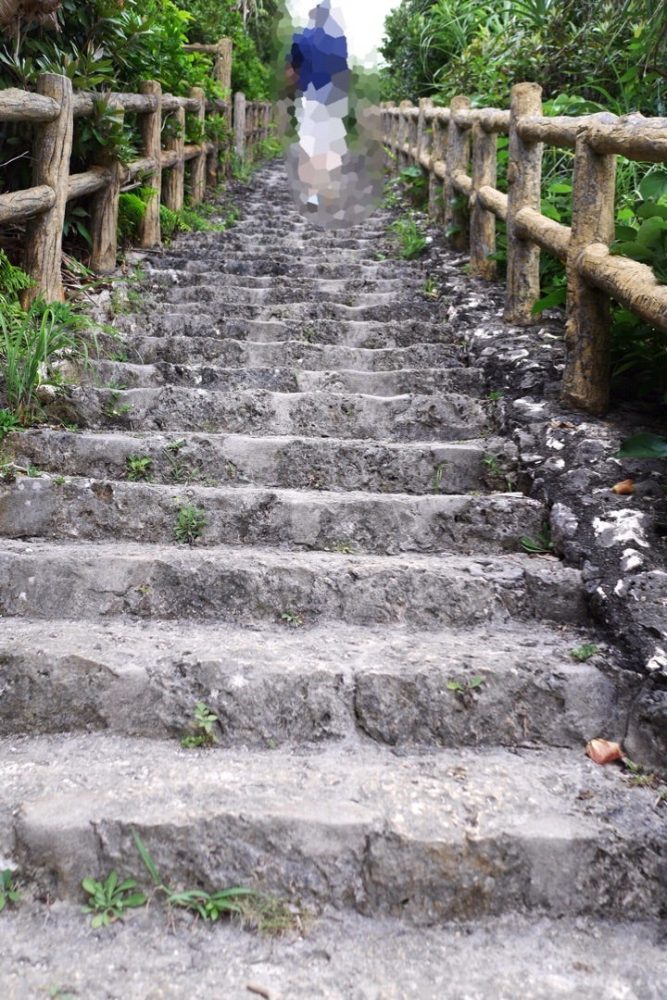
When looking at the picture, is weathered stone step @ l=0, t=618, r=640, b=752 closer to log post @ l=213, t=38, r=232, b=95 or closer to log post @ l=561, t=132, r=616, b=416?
log post @ l=561, t=132, r=616, b=416

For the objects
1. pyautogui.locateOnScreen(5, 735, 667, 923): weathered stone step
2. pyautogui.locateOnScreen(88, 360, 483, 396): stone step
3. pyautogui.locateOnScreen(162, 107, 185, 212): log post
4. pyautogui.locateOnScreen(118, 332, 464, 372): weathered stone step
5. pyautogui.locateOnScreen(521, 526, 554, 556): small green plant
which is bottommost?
pyautogui.locateOnScreen(5, 735, 667, 923): weathered stone step

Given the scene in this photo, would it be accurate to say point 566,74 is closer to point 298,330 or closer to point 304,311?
point 304,311

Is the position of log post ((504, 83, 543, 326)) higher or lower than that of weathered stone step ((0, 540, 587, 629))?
higher

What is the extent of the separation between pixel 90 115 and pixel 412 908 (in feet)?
11.3

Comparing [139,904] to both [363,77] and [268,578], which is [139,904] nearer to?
[268,578]

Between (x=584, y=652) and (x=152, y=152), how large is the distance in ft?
13.3

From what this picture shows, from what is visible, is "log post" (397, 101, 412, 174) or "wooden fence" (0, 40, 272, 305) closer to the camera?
"wooden fence" (0, 40, 272, 305)

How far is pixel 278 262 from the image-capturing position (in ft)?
15.1

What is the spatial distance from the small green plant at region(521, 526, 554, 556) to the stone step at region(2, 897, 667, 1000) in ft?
3.10

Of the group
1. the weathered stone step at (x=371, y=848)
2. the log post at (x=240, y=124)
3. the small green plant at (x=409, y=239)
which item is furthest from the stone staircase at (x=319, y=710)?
the log post at (x=240, y=124)

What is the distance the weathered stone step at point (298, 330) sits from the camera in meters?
3.38

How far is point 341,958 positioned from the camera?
123 centimetres

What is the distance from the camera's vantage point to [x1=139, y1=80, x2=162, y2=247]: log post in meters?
4.54

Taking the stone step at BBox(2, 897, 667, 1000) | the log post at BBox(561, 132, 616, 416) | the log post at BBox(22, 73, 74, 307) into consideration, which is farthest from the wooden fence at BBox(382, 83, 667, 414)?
the log post at BBox(22, 73, 74, 307)
